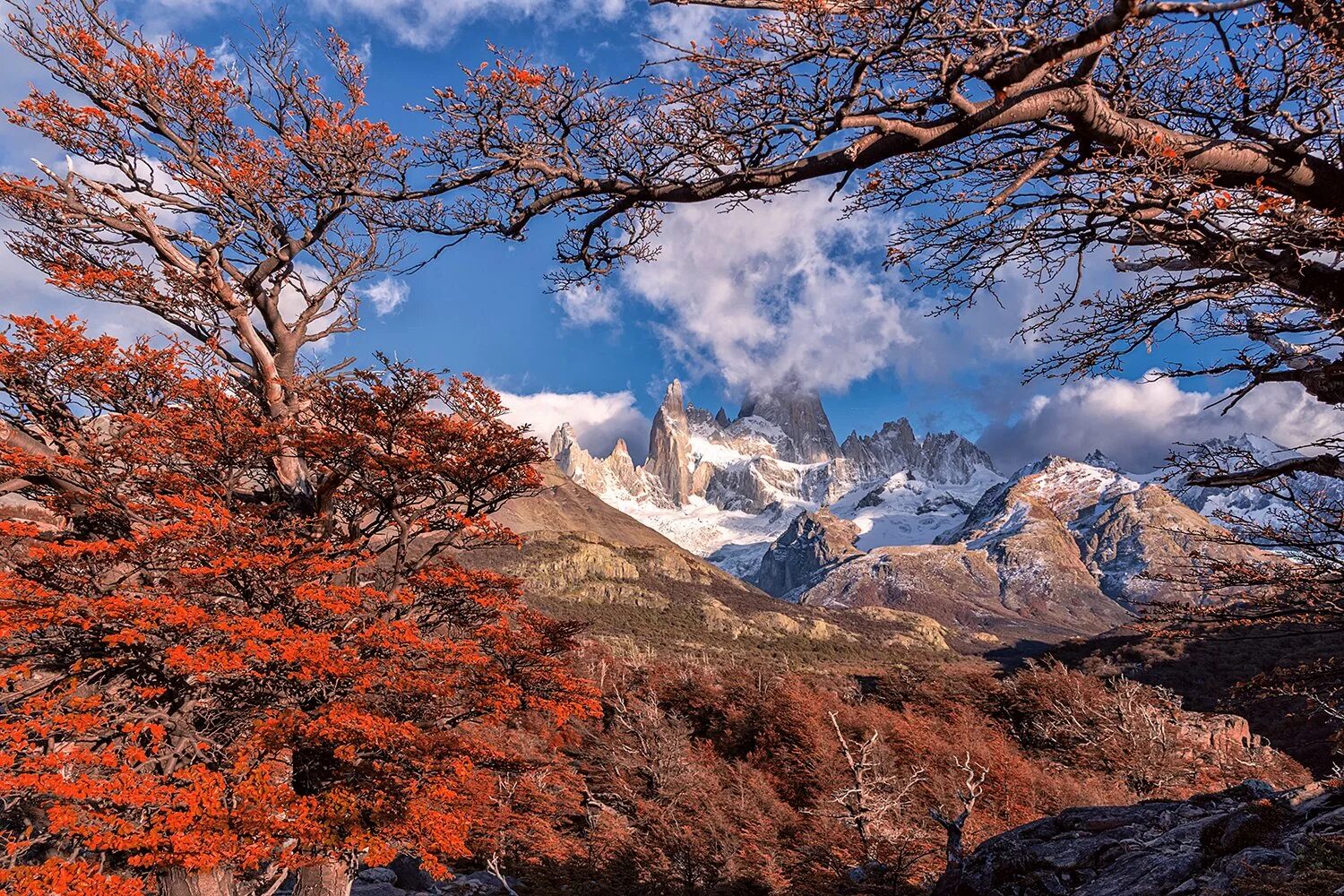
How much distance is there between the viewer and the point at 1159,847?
28.1ft

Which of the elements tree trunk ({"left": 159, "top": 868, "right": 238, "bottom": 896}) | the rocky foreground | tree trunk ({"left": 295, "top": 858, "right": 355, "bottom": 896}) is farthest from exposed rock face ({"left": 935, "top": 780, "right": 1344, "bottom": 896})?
tree trunk ({"left": 159, "top": 868, "right": 238, "bottom": 896})

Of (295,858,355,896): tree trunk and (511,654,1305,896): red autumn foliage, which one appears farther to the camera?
(511,654,1305,896): red autumn foliage

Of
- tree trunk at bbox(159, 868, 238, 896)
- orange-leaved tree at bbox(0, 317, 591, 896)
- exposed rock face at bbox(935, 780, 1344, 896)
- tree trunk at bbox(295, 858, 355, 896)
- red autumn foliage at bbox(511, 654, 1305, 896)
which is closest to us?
exposed rock face at bbox(935, 780, 1344, 896)

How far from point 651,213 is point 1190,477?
5.14m

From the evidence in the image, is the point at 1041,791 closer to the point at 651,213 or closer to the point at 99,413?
the point at 651,213

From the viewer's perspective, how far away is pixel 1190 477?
215 inches

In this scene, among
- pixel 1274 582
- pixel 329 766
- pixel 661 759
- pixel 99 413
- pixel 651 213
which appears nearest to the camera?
pixel 1274 582

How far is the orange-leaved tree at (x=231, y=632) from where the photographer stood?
8.42 meters

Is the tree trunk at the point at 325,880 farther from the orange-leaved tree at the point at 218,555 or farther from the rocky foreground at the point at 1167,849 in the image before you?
the rocky foreground at the point at 1167,849

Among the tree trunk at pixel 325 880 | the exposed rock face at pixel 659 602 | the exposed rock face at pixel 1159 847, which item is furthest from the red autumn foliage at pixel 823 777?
the exposed rock face at pixel 659 602

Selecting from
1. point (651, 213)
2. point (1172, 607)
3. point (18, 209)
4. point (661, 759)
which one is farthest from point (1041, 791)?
point (18, 209)

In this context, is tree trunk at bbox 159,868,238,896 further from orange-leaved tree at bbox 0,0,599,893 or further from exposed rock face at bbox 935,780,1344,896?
exposed rock face at bbox 935,780,1344,896

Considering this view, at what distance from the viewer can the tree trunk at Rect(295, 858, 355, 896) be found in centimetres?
1015

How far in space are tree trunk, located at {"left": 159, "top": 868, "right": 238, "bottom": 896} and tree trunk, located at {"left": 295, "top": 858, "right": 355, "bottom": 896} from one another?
4.39 ft
